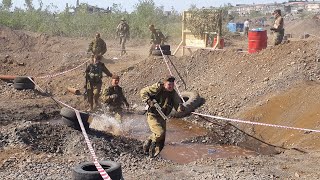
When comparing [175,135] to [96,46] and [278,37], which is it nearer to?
[278,37]

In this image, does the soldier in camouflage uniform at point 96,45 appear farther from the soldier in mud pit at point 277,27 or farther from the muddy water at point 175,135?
the soldier in mud pit at point 277,27

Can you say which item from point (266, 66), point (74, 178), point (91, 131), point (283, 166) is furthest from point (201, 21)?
point (74, 178)

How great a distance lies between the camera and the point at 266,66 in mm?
14688

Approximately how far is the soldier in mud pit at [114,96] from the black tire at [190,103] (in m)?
2.60

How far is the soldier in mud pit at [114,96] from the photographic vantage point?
11.2 metres

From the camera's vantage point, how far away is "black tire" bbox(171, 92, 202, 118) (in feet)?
44.0

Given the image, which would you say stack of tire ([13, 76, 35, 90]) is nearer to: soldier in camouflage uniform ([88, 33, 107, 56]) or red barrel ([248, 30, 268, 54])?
soldier in camouflage uniform ([88, 33, 107, 56])

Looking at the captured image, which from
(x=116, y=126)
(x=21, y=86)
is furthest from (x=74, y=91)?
(x=116, y=126)

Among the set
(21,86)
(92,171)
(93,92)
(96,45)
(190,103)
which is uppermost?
(96,45)

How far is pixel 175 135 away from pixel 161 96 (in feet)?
11.6

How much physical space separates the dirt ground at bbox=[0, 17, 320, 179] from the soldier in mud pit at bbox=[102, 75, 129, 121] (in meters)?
1.64

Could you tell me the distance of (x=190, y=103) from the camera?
13.7m

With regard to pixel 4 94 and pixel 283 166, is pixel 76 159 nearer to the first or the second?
pixel 283 166

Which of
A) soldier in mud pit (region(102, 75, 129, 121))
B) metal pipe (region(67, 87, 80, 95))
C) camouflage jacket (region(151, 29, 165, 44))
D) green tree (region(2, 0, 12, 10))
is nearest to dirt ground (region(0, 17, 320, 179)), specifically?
metal pipe (region(67, 87, 80, 95))
